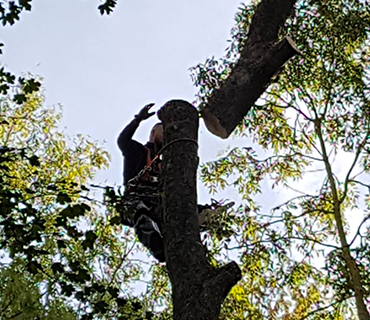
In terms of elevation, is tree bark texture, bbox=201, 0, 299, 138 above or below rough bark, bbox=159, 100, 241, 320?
above

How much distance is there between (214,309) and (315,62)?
309cm

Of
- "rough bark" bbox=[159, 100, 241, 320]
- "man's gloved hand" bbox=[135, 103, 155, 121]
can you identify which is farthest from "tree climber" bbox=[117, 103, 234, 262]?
"rough bark" bbox=[159, 100, 241, 320]

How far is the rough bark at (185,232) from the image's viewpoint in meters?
2.16

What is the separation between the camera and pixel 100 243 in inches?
206

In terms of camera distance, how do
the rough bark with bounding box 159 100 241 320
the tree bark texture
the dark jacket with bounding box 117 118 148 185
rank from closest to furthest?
the rough bark with bounding box 159 100 241 320
the tree bark texture
the dark jacket with bounding box 117 118 148 185

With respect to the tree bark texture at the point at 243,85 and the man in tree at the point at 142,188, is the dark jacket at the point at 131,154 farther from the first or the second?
the tree bark texture at the point at 243,85

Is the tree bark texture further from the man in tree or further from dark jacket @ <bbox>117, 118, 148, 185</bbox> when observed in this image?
dark jacket @ <bbox>117, 118, 148, 185</bbox>

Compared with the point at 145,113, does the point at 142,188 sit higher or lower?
lower

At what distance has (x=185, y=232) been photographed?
2.36m

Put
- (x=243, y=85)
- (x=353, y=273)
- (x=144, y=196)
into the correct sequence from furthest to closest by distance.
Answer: (x=353, y=273)
(x=144, y=196)
(x=243, y=85)

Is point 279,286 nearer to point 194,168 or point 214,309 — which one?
point 194,168

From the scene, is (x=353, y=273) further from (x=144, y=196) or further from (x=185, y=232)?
(x=185, y=232)

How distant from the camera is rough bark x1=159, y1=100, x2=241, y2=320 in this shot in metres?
2.16

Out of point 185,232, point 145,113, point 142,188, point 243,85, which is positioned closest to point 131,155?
point 142,188
